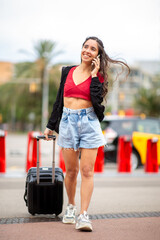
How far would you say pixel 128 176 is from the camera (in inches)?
313

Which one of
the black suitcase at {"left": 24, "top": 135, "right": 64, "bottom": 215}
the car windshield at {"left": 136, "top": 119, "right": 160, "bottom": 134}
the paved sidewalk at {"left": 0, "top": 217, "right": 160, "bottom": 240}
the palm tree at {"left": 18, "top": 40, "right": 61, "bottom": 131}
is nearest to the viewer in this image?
the paved sidewalk at {"left": 0, "top": 217, "right": 160, "bottom": 240}

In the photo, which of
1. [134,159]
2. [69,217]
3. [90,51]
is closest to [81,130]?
[90,51]

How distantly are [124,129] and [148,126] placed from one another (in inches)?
24.8

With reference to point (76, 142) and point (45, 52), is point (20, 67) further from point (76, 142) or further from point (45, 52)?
point (76, 142)

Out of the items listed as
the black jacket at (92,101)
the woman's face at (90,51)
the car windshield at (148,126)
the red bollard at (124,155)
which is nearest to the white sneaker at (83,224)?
the black jacket at (92,101)

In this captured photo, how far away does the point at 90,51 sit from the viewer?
12.9ft

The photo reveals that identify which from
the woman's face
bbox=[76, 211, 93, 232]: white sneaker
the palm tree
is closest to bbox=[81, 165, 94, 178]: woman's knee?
bbox=[76, 211, 93, 232]: white sneaker

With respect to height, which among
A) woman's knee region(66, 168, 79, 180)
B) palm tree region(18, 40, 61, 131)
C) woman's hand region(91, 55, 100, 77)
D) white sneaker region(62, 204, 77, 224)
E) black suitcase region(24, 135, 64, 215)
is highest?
palm tree region(18, 40, 61, 131)

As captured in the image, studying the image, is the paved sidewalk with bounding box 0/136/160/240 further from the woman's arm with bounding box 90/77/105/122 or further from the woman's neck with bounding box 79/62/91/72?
the woman's neck with bounding box 79/62/91/72

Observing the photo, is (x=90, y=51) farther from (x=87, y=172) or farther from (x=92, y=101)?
(x=87, y=172)

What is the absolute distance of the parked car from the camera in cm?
973

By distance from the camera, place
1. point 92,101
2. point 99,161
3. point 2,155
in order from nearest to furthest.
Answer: point 92,101
point 2,155
point 99,161

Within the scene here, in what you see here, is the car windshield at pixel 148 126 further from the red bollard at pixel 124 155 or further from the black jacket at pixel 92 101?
the black jacket at pixel 92 101

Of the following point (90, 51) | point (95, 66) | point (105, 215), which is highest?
point (90, 51)
